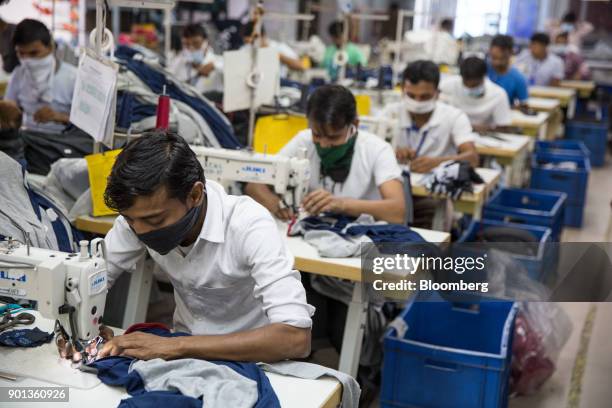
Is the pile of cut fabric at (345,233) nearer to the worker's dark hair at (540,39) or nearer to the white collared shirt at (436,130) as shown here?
the white collared shirt at (436,130)

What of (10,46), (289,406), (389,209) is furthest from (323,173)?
(10,46)

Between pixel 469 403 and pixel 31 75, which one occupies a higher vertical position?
pixel 31 75

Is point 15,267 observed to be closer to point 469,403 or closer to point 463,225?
point 469,403

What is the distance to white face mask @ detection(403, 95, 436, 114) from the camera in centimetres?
416

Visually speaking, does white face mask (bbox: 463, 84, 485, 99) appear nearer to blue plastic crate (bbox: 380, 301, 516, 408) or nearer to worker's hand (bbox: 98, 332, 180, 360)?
blue plastic crate (bbox: 380, 301, 516, 408)

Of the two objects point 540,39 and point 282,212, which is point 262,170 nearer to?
point 282,212

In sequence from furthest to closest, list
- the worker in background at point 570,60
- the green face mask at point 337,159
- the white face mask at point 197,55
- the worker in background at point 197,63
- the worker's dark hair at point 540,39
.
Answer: the worker in background at point 570,60, the worker's dark hair at point 540,39, the white face mask at point 197,55, the worker in background at point 197,63, the green face mask at point 337,159

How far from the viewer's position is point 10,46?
4543 mm

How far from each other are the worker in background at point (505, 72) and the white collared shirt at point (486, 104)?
0.95 metres

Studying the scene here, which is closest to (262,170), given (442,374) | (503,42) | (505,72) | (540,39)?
(442,374)

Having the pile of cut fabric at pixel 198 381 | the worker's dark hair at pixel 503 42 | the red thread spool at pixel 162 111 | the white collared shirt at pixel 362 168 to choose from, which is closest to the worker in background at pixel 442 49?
the worker's dark hair at pixel 503 42

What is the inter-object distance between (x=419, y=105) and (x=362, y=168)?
1.12m

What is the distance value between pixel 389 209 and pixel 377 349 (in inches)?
23.2

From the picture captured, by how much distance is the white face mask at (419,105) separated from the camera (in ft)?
13.7
